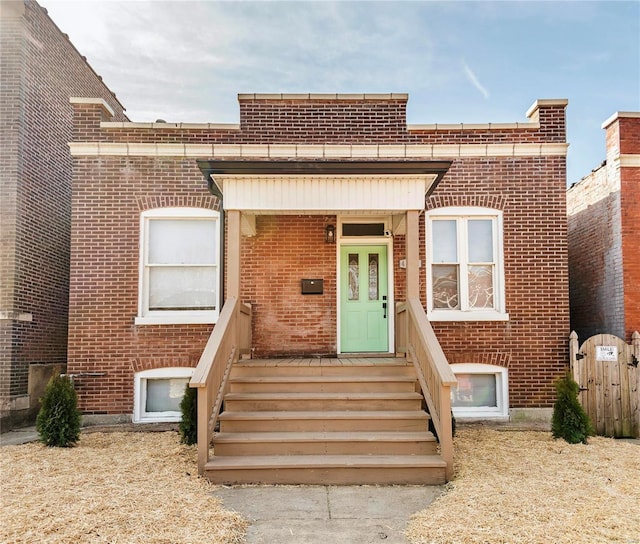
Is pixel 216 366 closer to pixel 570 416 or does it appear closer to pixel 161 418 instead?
pixel 161 418

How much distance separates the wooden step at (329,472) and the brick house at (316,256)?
10.3 feet

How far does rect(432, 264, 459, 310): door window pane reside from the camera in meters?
9.39

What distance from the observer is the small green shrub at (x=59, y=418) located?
742cm

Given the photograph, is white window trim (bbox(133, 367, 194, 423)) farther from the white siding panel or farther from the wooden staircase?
the white siding panel

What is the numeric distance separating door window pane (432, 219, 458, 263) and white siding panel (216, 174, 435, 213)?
2.12m

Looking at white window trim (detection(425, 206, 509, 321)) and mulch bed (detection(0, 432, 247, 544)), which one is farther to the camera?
white window trim (detection(425, 206, 509, 321))

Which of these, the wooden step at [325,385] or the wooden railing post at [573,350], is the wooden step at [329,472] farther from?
the wooden railing post at [573,350]

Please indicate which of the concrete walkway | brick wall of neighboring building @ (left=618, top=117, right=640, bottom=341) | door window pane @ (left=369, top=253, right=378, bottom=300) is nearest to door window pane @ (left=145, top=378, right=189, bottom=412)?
door window pane @ (left=369, top=253, right=378, bottom=300)

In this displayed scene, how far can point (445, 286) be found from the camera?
30.9 feet

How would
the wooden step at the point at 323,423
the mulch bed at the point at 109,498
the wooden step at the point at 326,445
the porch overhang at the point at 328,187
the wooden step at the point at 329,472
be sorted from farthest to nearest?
the porch overhang at the point at 328,187 → the wooden step at the point at 323,423 → the wooden step at the point at 326,445 → the wooden step at the point at 329,472 → the mulch bed at the point at 109,498

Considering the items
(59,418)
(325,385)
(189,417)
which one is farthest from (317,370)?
(59,418)

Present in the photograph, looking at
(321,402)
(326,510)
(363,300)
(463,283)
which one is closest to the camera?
(326,510)

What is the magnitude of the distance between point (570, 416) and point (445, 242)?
3.39 metres

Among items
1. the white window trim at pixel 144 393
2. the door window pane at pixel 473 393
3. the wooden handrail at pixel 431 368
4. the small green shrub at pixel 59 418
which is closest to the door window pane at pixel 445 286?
the door window pane at pixel 473 393
